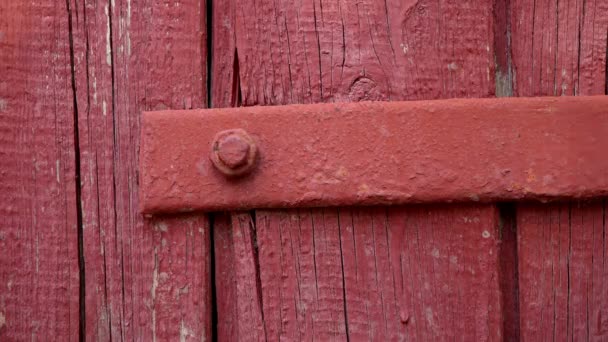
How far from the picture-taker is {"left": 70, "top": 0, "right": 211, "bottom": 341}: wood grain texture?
2.18 feet

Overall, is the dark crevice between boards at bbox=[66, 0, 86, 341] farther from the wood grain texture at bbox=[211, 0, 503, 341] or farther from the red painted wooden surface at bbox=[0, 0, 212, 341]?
the wood grain texture at bbox=[211, 0, 503, 341]

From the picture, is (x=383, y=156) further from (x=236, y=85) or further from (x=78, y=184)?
(x=78, y=184)

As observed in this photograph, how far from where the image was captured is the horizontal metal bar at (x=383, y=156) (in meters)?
0.62

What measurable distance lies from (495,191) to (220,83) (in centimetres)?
39

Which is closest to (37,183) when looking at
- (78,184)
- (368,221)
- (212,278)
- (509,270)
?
(78,184)

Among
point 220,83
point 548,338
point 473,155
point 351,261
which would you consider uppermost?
point 220,83

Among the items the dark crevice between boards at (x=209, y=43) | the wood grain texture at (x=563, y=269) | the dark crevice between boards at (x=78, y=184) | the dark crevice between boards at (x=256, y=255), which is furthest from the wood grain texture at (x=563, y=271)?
the dark crevice between boards at (x=78, y=184)

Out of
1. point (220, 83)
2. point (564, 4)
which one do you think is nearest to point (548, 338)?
point (564, 4)

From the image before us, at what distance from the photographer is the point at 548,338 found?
67cm

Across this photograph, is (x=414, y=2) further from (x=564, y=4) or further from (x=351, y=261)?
(x=351, y=261)

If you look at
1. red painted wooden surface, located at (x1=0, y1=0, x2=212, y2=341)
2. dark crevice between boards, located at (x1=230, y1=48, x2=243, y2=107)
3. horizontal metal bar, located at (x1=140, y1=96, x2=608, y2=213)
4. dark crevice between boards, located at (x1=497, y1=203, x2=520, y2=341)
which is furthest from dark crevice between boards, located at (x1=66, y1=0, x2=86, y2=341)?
dark crevice between boards, located at (x1=497, y1=203, x2=520, y2=341)

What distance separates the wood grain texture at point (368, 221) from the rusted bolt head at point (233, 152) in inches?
3.0

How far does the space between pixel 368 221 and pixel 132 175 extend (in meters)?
0.32

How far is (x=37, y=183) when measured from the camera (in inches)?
26.1
